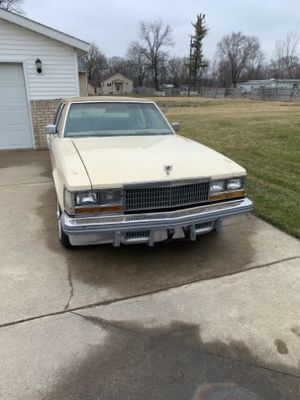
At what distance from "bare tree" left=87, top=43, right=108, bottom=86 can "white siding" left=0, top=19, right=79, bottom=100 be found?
8388 cm

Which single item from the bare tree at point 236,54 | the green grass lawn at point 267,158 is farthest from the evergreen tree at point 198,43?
the green grass lawn at point 267,158

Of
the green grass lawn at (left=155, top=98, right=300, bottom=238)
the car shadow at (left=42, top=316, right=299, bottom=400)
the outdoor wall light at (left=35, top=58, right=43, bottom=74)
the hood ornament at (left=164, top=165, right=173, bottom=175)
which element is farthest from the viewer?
the outdoor wall light at (left=35, top=58, right=43, bottom=74)

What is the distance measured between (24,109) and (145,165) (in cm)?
786

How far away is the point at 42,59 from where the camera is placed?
9531 mm

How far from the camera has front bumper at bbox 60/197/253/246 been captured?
3041 mm

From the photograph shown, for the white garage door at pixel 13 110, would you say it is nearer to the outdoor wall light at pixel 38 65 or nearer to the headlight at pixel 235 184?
the outdoor wall light at pixel 38 65

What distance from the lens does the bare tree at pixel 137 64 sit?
298 feet

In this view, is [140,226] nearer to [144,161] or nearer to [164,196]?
[164,196]

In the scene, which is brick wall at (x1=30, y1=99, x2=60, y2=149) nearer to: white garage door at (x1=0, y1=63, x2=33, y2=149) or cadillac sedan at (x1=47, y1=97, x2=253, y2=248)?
white garage door at (x1=0, y1=63, x2=33, y2=149)

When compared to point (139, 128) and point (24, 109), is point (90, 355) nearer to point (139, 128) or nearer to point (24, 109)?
point (139, 128)

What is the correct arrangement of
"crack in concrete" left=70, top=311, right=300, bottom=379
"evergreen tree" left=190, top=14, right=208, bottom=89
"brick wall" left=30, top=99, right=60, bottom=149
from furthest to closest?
"evergreen tree" left=190, top=14, right=208, bottom=89
"brick wall" left=30, top=99, right=60, bottom=149
"crack in concrete" left=70, top=311, right=300, bottom=379

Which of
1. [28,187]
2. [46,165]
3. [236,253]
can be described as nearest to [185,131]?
[46,165]

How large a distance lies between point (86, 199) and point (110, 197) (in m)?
0.21

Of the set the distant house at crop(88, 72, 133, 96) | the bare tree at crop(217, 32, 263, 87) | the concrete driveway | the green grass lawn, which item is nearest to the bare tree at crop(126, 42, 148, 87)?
the distant house at crop(88, 72, 133, 96)
